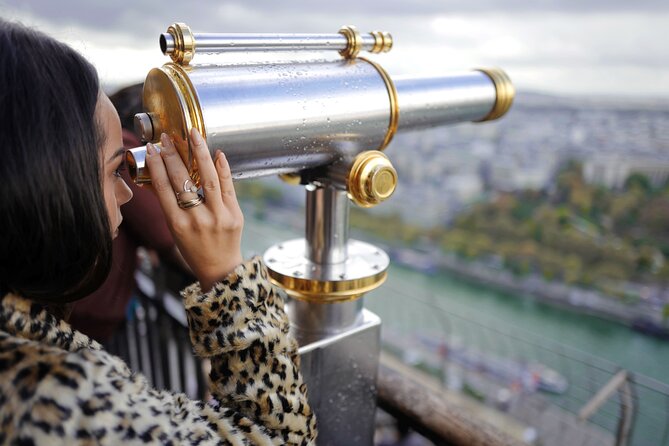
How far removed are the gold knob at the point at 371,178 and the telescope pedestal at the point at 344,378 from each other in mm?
198

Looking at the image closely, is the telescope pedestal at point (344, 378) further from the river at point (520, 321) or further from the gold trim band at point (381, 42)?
the river at point (520, 321)

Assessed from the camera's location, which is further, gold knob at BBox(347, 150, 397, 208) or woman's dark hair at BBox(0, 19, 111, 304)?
gold knob at BBox(347, 150, 397, 208)

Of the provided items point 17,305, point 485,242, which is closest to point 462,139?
point 485,242

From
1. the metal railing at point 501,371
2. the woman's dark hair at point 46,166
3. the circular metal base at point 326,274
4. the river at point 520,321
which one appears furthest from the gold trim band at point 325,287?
the river at point 520,321

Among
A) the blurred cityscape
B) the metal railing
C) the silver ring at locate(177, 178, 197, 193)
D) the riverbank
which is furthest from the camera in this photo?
the riverbank

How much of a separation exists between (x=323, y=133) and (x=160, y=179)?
0.59ft

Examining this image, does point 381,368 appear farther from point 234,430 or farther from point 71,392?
point 71,392

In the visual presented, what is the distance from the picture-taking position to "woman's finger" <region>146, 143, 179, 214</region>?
492mm

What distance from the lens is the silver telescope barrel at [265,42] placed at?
50 cm

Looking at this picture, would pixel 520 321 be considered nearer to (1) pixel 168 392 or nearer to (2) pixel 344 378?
(2) pixel 344 378

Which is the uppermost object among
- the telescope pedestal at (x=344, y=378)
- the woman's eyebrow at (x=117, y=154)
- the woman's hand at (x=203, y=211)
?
the woman's eyebrow at (x=117, y=154)

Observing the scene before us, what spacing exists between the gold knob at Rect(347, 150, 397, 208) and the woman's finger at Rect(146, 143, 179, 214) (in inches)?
7.8

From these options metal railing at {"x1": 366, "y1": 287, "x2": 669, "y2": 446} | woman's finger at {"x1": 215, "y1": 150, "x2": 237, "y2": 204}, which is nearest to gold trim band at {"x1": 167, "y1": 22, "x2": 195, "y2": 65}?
woman's finger at {"x1": 215, "y1": 150, "x2": 237, "y2": 204}

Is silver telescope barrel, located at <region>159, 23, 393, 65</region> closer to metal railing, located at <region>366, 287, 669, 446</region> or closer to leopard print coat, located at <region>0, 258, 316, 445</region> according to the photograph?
leopard print coat, located at <region>0, 258, 316, 445</region>
